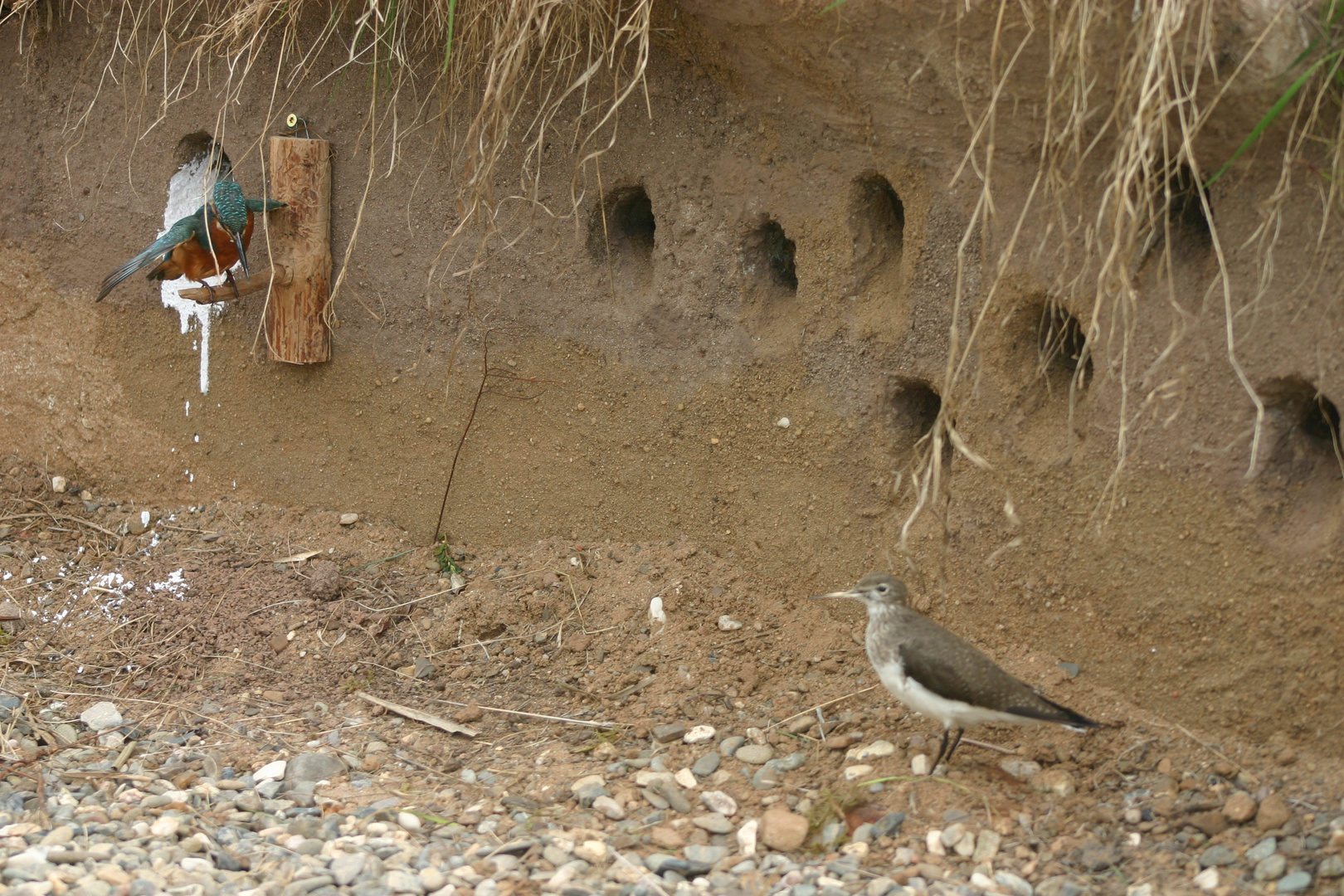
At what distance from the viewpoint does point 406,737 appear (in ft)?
12.5

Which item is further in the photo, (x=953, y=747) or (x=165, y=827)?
(x=953, y=747)

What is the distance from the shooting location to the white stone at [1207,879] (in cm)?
283

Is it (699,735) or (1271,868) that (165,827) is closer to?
(699,735)

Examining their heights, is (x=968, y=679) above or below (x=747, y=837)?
above

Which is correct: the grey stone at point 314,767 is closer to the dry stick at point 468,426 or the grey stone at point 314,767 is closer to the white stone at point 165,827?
the white stone at point 165,827

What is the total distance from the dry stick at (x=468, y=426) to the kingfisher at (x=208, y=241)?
94cm

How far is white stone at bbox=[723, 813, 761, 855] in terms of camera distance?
3092 millimetres

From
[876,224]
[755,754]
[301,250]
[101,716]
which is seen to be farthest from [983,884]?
[301,250]

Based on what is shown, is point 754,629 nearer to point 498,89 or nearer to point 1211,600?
point 1211,600

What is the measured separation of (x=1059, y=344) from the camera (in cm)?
342

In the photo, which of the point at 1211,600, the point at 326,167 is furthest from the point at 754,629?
the point at 326,167

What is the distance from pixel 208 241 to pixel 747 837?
288 centimetres

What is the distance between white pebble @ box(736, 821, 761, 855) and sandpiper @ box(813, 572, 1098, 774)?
1.78 feet

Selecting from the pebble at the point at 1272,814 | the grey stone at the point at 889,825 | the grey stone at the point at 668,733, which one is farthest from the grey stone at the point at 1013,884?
the grey stone at the point at 668,733
